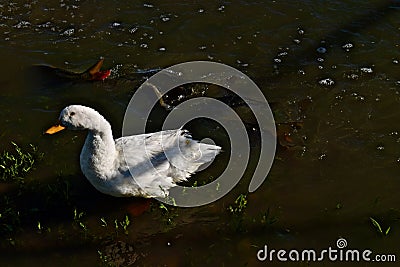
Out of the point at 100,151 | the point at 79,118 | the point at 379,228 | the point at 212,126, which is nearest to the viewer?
the point at 79,118

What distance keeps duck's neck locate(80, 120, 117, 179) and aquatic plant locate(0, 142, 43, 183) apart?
1.03 m

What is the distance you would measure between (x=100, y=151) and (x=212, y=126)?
1843 millimetres

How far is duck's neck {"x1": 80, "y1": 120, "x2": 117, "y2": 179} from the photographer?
5.31m

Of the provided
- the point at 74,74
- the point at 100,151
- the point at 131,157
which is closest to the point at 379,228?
the point at 131,157

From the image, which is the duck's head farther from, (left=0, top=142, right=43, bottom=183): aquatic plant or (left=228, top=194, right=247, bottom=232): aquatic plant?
(left=228, top=194, right=247, bottom=232): aquatic plant

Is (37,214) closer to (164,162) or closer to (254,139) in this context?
(164,162)

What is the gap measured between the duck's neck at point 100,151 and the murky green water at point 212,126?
578 mm

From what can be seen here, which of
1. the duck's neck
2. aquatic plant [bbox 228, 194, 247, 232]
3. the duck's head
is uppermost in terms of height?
the duck's head

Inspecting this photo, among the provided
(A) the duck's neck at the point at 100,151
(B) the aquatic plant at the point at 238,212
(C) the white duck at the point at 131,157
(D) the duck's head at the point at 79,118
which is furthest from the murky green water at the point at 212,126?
(D) the duck's head at the point at 79,118

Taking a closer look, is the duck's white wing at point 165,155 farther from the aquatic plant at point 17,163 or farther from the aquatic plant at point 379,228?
the aquatic plant at point 379,228

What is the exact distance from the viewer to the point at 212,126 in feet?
22.1

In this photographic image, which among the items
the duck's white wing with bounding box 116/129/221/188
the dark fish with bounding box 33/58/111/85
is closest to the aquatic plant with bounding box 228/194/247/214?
the duck's white wing with bounding box 116/129/221/188

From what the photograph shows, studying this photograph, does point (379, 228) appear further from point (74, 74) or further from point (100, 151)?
point (74, 74)

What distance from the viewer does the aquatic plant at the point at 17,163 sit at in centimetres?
593
